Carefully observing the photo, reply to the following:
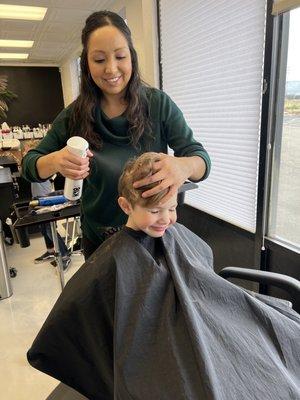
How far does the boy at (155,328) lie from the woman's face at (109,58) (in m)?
0.26

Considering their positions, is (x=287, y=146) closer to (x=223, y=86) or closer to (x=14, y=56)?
(x=223, y=86)

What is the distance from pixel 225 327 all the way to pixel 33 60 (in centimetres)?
684

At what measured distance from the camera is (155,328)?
31.3 inches

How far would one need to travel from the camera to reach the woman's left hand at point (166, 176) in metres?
0.77

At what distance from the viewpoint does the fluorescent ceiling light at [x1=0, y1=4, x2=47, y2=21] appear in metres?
3.42

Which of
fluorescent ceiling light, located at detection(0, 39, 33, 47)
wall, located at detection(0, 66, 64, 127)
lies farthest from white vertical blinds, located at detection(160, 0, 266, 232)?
wall, located at detection(0, 66, 64, 127)

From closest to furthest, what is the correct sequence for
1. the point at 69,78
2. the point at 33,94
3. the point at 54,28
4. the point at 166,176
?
the point at 166,176 < the point at 54,28 < the point at 69,78 < the point at 33,94

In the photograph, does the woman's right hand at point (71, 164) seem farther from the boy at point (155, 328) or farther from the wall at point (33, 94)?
the wall at point (33, 94)

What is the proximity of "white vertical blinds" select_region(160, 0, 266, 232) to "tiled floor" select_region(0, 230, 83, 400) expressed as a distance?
4.23 feet

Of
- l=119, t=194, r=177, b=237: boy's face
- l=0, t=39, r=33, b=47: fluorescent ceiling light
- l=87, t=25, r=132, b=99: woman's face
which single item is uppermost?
l=0, t=39, r=33, b=47: fluorescent ceiling light

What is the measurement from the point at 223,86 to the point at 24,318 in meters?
1.90

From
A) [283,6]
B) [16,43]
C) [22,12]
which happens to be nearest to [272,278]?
[283,6]

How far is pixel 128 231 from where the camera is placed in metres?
0.93

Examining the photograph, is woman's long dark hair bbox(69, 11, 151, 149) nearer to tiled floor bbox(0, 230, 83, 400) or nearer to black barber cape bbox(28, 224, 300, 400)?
black barber cape bbox(28, 224, 300, 400)
